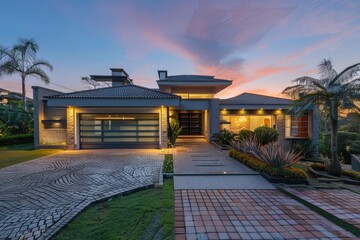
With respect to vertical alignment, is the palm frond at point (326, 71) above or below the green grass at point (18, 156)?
above

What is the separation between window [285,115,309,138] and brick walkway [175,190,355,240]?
1194 centimetres

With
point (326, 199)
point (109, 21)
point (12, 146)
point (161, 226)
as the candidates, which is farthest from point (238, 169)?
point (12, 146)

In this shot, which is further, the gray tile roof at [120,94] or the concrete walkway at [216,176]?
the gray tile roof at [120,94]

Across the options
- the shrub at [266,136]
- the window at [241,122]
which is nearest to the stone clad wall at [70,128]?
the shrub at [266,136]

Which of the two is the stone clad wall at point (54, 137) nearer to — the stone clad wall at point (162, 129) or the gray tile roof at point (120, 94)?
the gray tile roof at point (120, 94)

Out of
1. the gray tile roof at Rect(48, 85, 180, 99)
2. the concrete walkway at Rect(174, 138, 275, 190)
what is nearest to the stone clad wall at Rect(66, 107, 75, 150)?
the gray tile roof at Rect(48, 85, 180, 99)

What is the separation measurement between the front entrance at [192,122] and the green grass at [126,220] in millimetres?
14829

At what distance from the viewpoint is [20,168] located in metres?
7.92

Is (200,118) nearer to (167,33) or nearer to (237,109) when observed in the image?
(237,109)

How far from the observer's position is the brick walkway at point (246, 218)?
3.28 metres

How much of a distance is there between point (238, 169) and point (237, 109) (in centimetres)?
862

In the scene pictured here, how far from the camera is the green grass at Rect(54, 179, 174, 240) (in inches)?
129

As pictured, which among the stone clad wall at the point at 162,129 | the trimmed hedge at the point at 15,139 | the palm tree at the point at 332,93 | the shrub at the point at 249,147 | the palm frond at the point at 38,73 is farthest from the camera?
the palm frond at the point at 38,73

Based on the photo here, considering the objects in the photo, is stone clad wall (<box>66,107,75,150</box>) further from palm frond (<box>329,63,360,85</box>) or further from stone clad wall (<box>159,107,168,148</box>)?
palm frond (<box>329,63,360,85</box>)
